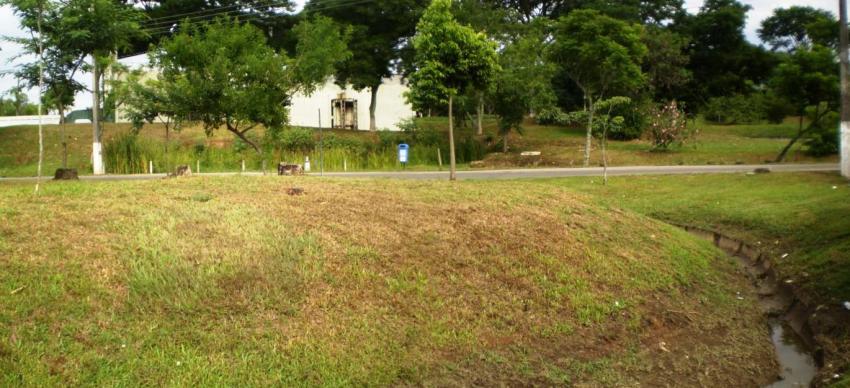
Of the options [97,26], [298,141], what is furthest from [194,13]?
[97,26]

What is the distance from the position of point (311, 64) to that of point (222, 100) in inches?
150

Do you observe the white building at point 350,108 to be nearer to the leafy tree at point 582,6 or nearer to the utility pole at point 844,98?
the leafy tree at point 582,6

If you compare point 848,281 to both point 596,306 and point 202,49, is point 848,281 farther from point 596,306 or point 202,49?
point 202,49

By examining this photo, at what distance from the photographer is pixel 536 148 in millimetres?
33031

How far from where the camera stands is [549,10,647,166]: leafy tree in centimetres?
2680

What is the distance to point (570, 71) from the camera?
96.3 feet

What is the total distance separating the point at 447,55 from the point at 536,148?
16.2m

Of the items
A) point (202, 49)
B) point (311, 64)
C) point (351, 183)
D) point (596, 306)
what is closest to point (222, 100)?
point (202, 49)

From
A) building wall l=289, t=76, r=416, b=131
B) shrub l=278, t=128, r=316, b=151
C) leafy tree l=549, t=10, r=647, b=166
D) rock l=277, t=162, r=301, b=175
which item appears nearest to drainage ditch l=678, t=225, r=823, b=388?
rock l=277, t=162, r=301, b=175

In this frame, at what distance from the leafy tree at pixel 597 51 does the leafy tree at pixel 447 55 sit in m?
9.86

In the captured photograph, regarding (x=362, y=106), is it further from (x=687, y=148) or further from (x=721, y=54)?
(x=721, y=54)

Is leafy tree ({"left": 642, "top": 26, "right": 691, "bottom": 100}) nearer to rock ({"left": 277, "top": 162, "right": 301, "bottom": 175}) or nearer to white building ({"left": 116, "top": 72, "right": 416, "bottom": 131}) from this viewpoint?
white building ({"left": 116, "top": 72, "right": 416, "bottom": 131})

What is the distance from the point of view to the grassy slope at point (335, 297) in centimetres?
563

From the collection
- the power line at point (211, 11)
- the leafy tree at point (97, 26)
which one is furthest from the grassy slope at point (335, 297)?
the power line at point (211, 11)
